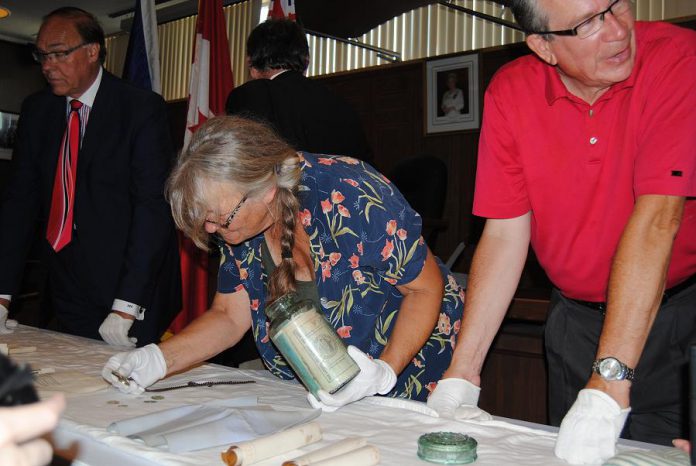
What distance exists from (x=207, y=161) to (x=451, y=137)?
341 cm

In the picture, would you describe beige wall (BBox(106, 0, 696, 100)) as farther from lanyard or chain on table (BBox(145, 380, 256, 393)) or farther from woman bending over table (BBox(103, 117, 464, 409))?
lanyard or chain on table (BBox(145, 380, 256, 393))

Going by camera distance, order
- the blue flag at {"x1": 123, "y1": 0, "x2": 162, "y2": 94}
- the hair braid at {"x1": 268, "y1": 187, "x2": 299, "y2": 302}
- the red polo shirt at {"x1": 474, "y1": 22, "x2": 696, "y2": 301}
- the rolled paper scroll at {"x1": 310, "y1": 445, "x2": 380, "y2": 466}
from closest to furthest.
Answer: the rolled paper scroll at {"x1": 310, "y1": 445, "x2": 380, "y2": 466}, the red polo shirt at {"x1": 474, "y1": 22, "x2": 696, "y2": 301}, the hair braid at {"x1": 268, "y1": 187, "x2": 299, "y2": 302}, the blue flag at {"x1": 123, "y1": 0, "x2": 162, "y2": 94}

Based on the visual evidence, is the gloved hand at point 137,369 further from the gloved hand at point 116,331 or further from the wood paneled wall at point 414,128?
the wood paneled wall at point 414,128

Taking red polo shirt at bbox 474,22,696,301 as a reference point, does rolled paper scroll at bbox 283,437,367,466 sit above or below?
below

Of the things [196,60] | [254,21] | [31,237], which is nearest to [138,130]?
[31,237]

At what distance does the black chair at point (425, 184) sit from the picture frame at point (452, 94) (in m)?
1.27

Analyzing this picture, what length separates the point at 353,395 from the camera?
1.35 meters

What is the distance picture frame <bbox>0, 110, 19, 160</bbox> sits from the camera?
688 cm

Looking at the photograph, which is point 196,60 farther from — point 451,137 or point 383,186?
point 383,186

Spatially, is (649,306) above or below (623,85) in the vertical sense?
below

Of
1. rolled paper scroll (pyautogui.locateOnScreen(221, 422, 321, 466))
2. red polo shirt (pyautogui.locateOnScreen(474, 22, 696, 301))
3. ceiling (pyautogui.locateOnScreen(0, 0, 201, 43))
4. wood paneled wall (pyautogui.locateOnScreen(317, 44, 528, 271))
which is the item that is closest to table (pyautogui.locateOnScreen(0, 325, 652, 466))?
rolled paper scroll (pyautogui.locateOnScreen(221, 422, 321, 466))

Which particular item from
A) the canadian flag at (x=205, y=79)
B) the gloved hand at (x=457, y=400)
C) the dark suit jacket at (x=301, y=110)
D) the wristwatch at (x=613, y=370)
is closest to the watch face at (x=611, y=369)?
the wristwatch at (x=613, y=370)

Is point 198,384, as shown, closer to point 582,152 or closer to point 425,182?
point 582,152

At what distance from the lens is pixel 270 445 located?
105 cm
